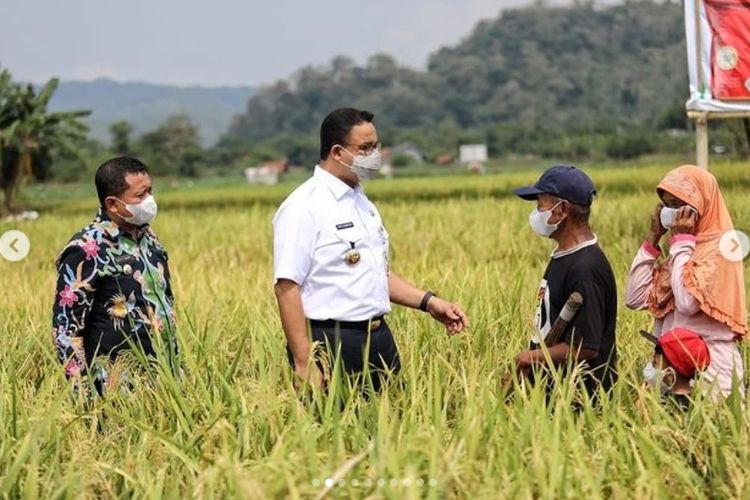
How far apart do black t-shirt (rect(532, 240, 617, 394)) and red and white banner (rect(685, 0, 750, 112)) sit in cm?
337

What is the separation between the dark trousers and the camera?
3.04 metres

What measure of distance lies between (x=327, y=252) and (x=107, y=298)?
2.39 ft

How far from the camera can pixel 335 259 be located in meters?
3.06

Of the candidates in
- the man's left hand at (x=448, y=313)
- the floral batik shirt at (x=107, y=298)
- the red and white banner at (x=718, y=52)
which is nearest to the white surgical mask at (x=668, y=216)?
the man's left hand at (x=448, y=313)

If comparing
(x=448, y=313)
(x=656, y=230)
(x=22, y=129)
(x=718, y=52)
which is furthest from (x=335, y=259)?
(x=22, y=129)

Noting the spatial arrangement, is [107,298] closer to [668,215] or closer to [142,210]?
[142,210]

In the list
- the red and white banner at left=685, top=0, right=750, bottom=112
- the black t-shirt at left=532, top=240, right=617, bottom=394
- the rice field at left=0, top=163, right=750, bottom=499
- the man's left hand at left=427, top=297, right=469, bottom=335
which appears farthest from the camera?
the red and white banner at left=685, top=0, right=750, bottom=112

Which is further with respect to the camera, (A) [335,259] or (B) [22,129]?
(B) [22,129]

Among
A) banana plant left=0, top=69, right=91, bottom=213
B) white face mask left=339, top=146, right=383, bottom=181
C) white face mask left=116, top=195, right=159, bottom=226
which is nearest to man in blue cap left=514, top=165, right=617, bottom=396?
white face mask left=339, top=146, right=383, bottom=181

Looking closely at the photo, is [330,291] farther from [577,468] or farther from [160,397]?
[577,468]

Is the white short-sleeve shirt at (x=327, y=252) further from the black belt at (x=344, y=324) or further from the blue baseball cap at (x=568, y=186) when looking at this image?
the blue baseball cap at (x=568, y=186)

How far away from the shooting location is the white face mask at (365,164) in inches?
121

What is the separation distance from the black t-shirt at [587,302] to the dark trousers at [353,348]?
0.46 metres

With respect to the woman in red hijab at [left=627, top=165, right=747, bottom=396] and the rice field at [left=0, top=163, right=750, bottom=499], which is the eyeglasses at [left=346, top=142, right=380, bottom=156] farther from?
the woman in red hijab at [left=627, top=165, right=747, bottom=396]
